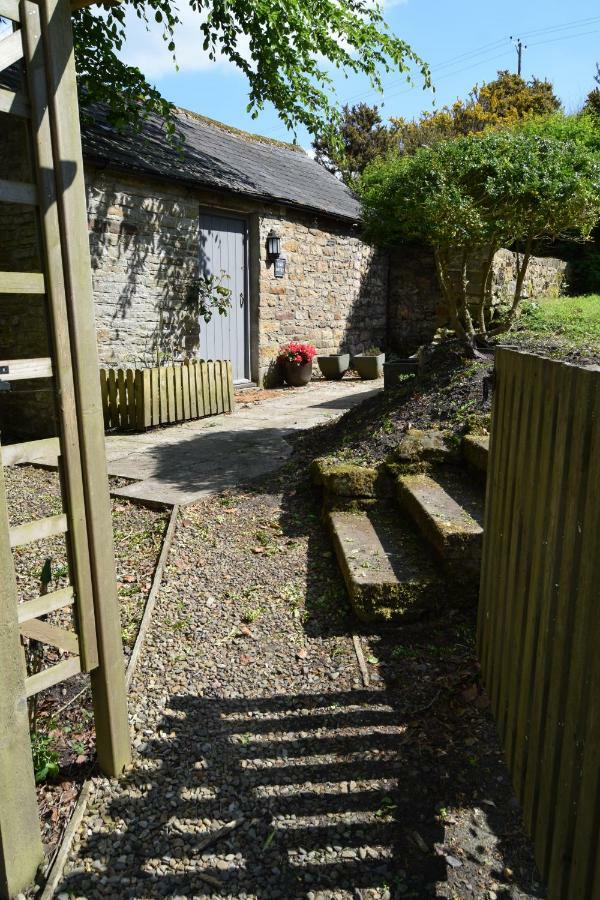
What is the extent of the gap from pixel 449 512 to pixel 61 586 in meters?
2.41

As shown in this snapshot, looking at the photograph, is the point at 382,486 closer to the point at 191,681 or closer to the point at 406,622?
the point at 406,622

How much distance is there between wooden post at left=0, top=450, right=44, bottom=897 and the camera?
6.48 feet

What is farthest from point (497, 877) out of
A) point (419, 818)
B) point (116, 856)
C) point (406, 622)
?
point (406, 622)

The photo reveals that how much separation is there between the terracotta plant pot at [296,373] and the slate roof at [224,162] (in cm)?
276

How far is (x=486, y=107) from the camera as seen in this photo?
26078 millimetres

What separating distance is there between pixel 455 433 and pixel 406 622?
6.01ft

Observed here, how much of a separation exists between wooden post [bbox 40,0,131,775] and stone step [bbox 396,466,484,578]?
1.82 metres

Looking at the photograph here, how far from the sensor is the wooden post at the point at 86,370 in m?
2.07

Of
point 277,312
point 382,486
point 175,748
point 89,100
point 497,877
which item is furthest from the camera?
point 277,312

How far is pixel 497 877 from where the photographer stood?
2.01 meters

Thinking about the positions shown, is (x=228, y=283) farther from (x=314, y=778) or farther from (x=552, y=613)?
(x=552, y=613)

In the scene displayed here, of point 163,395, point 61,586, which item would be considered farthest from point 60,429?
point 163,395

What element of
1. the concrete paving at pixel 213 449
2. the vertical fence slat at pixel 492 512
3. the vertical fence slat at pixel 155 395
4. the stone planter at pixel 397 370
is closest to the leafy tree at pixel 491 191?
the stone planter at pixel 397 370

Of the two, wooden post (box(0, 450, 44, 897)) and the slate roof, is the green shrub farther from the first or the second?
the slate roof
